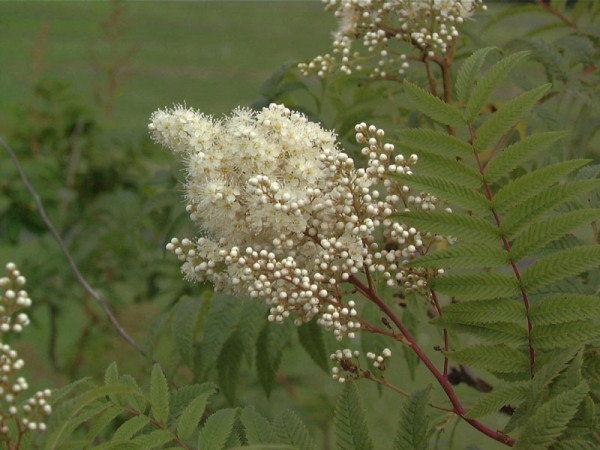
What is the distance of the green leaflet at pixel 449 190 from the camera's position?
2.77 feet

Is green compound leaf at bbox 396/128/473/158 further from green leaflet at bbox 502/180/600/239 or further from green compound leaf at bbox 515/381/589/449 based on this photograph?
green compound leaf at bbox 515/381/589/449

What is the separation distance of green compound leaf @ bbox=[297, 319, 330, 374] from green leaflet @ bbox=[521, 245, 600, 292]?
1.87ft

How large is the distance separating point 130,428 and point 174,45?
375 inches

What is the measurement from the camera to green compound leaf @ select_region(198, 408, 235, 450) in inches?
31.9

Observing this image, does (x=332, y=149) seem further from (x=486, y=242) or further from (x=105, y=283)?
(x=105, y=283)

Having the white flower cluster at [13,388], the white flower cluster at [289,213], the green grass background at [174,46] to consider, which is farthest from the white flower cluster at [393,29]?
the green grass background at [174,46]

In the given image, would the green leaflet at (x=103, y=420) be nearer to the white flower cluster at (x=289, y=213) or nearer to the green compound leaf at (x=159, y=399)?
the green compound leaf at (x=159, y=399)

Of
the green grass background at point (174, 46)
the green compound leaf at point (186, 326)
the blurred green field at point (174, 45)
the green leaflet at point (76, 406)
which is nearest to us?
the green leaflet at point (76, 406)

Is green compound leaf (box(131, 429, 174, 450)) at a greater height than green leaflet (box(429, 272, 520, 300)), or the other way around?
green leaflet (box(429, 272, 520, 300))

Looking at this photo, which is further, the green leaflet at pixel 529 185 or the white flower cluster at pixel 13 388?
the green leaflet at pixel 529 185

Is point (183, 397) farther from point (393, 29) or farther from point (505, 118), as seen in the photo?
point (393, 29)

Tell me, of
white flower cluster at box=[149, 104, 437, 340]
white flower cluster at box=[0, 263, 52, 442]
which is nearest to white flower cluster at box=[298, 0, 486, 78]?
white flower cluster at box=[149, 104, 437, 340]

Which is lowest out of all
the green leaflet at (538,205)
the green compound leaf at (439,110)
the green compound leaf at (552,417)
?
the green compound leaf at (552,417)

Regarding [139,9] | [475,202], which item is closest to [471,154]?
[475,202]
